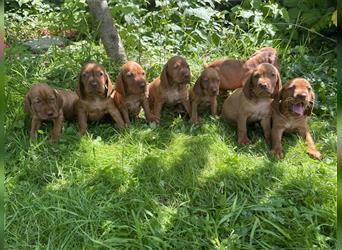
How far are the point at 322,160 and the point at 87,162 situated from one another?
255 cm

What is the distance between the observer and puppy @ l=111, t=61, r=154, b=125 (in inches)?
232

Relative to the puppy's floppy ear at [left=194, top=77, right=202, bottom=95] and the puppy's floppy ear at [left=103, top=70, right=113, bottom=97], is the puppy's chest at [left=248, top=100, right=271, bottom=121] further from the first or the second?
the puppy's floppy ear at [left=103, top=70, right=113, bottom=97]

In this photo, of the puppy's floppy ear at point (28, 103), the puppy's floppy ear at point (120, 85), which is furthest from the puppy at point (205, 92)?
the puppy's floppy ear at point (28, 103)

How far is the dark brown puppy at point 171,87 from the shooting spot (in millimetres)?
5980

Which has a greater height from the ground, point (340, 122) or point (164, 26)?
point (340, 122)

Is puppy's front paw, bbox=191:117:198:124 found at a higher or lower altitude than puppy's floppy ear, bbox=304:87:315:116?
lower

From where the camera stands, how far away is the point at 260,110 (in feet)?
18.9

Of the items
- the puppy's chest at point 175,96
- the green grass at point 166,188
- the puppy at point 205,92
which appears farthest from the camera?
the puppy's chest at point 175,96

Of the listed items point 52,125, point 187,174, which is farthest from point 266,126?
point 52,125

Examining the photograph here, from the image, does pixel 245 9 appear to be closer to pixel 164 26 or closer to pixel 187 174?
pixel 164 26

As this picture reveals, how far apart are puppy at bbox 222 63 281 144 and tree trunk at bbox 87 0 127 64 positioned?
2156mm

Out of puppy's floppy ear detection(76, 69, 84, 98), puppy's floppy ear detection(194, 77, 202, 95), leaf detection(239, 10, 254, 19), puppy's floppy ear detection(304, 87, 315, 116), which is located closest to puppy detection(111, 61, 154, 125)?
puppy's floppy ear detection(76, 69, 84, 98)

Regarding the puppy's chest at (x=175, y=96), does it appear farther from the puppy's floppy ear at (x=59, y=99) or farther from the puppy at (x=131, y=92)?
the puppy's floppy ear at (x=59, y=99)

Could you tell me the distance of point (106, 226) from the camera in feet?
14.0
